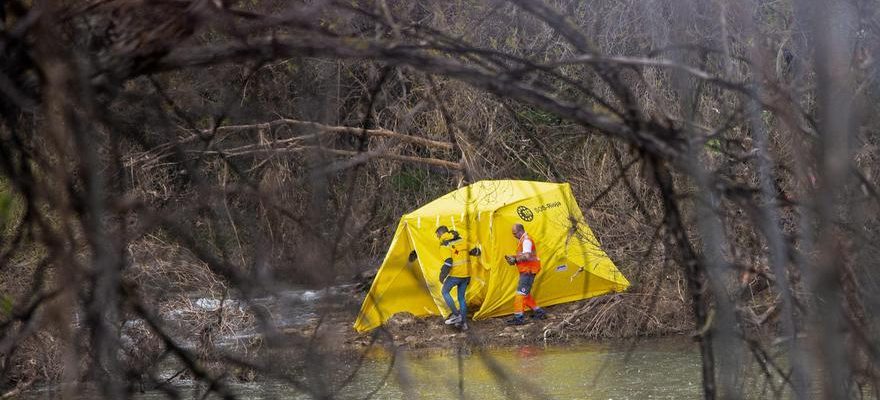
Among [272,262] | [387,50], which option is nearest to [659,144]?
[387,50]

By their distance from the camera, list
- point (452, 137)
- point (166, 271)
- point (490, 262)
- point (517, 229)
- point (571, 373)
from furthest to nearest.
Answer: point (490, 262)
point (517, 229)
point (571, 373)
point (166, 271)
point (452, 137)

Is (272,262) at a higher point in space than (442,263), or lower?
lower

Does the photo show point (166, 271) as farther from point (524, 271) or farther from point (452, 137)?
point (524, 271)

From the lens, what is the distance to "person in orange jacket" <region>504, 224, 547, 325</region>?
1834 cm

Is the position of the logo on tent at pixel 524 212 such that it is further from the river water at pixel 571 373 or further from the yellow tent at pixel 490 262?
the river water at pixel 571 373

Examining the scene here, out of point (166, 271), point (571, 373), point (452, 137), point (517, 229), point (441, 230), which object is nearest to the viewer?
point (452, 137)

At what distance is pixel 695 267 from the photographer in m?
3.04

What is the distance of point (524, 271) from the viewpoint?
18656mm

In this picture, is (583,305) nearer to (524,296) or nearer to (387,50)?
(524,296)

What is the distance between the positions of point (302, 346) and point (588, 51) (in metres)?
1.05

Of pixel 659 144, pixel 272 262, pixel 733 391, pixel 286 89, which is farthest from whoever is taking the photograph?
pixel 286 89

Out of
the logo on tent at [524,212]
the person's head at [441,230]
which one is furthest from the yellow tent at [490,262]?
the person's head at [441,230]

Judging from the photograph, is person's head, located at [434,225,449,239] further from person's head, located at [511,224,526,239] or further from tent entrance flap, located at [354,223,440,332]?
person's head, located at [511,224,526,239]

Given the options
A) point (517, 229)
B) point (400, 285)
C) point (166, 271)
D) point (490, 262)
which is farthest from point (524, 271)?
point (166, 271)
